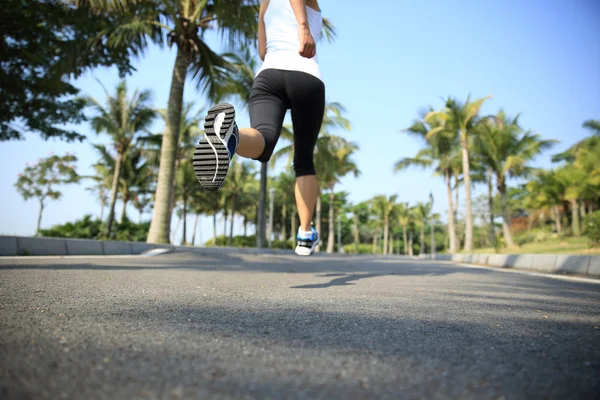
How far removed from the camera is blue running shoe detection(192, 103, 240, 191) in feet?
7.16

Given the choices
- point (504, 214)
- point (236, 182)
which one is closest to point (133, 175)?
point (236, 182)

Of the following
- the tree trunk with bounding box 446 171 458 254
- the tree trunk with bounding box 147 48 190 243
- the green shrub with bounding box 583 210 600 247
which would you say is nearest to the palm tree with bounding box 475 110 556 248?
the tree trunk with bounding box 446 171 458 254

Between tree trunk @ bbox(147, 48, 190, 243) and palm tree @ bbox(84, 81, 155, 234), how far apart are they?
45.7ft

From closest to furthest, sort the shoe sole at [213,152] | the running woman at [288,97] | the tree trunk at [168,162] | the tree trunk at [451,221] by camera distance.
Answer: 1. the shoe sole at [213,152]
2. the running woman at [288,97]
3. the tree trunk at [168,162]
4. the tree trunk at [451,221]

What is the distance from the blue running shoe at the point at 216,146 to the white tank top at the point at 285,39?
718 millimetres

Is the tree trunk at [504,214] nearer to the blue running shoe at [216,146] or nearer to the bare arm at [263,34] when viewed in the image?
the bare arm at [263,34]

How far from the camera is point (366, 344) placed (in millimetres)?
1150

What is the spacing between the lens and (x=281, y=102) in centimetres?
284

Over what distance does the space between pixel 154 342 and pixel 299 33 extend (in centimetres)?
214

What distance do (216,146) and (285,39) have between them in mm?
1113

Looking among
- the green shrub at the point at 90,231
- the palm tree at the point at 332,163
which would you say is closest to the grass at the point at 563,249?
the palm tree at the point at 332,163

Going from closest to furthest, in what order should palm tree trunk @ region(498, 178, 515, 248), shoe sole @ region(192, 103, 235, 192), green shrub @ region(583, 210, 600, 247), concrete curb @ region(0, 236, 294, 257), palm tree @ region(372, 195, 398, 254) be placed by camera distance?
shoe sole @ region(192, 103, 235, 192) → concrete curb @ region(0, 236, 294, 257) → green shrub @ region(583, 210, 600, 247) → palm tree trunk @ region(498, 178, 515, 248) → palm tree @ region(372, 195, 398, 254)

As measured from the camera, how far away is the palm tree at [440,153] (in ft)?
77.8

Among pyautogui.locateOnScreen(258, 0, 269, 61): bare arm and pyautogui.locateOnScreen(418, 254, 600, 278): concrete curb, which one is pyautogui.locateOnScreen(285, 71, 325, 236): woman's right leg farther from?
pyautogui.locateOnScreen(418, 254, 600, 278): concrete curb
